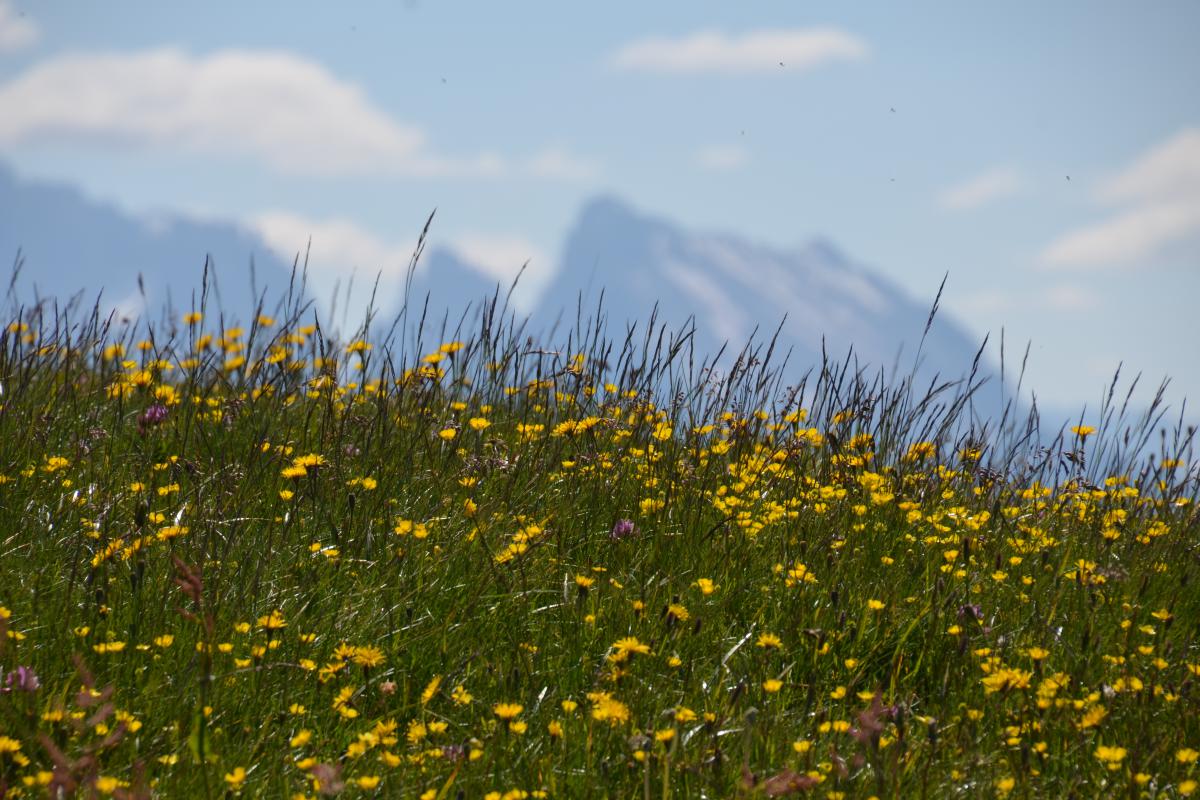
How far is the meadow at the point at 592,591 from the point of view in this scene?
2.28 meters

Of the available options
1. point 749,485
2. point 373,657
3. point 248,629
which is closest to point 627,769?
point 373,657

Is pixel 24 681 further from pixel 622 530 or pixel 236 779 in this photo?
pixel 622 530

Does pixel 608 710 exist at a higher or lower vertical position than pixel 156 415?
lower

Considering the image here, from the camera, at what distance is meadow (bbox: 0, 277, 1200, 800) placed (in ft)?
7.48

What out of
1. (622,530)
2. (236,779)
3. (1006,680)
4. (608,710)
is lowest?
(236,779)

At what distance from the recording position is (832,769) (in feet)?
7.37

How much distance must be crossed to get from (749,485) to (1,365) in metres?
3.16

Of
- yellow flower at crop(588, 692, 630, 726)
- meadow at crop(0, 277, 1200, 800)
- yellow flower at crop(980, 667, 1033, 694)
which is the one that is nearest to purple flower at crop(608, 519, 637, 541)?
meadow at crop(0, 277, 1200, 800)

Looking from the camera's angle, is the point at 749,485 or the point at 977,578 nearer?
the point at 977,578

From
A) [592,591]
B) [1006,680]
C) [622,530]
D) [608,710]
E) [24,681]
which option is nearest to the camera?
[24,681]

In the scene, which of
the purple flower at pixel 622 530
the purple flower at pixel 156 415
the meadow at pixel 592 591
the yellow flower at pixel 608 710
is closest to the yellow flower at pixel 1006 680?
the meadow at pixel 592 591

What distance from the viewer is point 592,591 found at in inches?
120

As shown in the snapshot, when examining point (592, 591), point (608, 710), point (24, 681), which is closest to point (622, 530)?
point (592, 591)

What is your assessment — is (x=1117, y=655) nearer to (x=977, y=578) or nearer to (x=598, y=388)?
(x=977, y=578)
